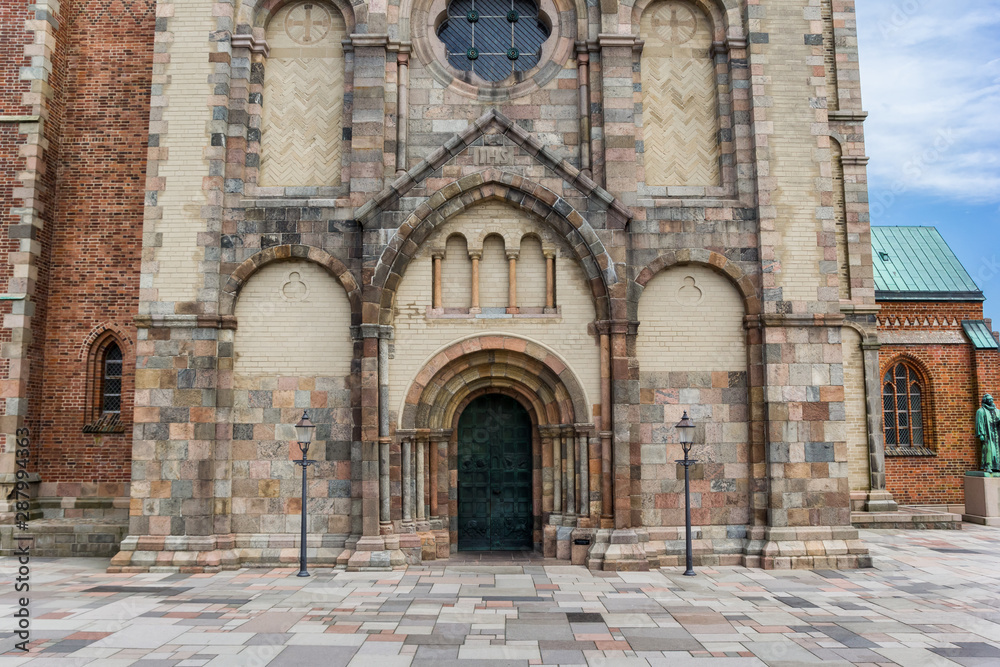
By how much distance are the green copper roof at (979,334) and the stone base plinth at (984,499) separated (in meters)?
5.55

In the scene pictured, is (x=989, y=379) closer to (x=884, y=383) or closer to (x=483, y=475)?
(x=884, y=383)

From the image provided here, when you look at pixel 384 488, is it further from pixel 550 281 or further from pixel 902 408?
pixel 902 408

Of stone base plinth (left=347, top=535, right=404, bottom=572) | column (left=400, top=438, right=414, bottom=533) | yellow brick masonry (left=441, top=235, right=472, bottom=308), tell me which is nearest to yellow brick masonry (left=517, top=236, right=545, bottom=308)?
yellow brick masonry (left=441, top=235, right=472, bottom=308)

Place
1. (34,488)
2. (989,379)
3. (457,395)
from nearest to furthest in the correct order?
(457,395) → (34,488) → (989,379)

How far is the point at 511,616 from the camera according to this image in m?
9.75

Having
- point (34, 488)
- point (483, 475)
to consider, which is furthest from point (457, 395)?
point (34, 488)

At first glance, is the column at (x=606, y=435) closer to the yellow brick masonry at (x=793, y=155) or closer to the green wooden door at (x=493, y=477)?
the green wooden door at (x=493, y=477)

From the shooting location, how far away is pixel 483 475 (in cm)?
1419

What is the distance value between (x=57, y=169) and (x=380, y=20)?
8825mm

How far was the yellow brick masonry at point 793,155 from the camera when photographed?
548 inches

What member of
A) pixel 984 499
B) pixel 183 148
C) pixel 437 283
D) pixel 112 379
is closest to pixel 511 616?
pixel 437 283

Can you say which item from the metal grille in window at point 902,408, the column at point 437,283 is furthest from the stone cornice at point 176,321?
the metal grille in window at point 902,408

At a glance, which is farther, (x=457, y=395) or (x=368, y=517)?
(x=457, y=395)

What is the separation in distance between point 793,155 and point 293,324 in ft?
33.8
